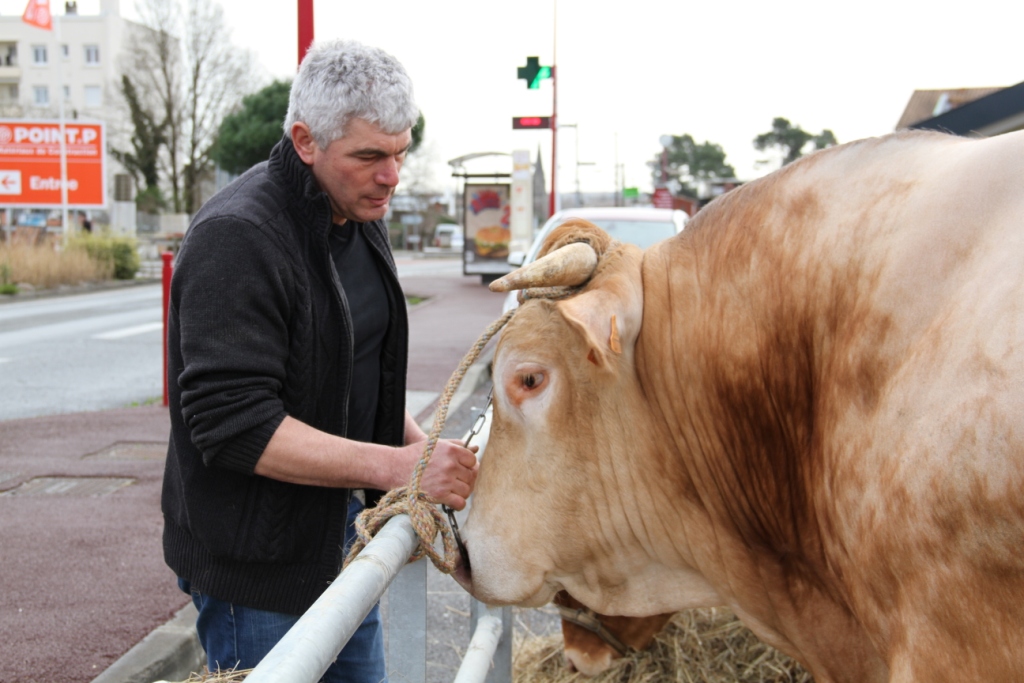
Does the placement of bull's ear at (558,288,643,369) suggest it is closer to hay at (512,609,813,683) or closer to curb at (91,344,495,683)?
hay at (512,609,813,683)

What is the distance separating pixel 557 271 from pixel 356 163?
699 millimetres

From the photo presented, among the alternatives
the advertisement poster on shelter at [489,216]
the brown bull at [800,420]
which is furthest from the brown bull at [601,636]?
the advertisement poster on shelter at [489,216]

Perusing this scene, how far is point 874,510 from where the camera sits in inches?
64.3

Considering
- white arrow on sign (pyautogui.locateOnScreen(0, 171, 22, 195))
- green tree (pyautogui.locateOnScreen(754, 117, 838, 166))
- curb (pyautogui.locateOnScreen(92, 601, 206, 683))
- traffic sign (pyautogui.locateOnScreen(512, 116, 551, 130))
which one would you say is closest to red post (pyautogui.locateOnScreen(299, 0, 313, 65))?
curb (pyautogui.locateOnScreen(92, 601, 206, 683))

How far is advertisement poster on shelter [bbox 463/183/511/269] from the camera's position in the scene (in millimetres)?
26094

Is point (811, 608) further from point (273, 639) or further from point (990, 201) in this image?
point (273, 639)

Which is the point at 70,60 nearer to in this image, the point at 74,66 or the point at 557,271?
the point at 74,66

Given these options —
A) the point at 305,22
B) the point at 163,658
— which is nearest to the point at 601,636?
the point at 163,658

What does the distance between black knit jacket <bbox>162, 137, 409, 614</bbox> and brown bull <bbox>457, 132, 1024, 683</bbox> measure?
1.53ft

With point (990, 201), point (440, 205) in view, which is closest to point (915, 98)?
point (440, 205)

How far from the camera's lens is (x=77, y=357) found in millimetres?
12594

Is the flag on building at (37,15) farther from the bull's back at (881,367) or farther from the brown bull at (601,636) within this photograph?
the bull's back at (881,367)

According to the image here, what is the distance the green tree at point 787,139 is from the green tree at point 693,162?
444 cm

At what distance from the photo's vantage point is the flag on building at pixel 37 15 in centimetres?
2573
